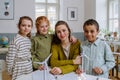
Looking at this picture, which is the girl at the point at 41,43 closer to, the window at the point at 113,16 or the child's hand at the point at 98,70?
the child's hand at the point at 98,70

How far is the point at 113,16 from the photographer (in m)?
5.76

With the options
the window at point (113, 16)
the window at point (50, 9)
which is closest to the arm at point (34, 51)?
the window at point (113, 16)

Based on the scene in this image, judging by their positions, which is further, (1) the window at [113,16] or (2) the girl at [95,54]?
(1) the window at [113,16]

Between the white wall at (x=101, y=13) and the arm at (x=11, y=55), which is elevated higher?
the white wall at (x=101, y=13)

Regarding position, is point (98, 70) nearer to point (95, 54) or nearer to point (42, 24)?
point (95, 54)

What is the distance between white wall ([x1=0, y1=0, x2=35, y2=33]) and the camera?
545 cm

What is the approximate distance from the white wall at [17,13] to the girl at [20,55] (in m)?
3.93

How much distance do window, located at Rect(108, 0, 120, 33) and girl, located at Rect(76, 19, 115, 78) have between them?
3952 millimetres

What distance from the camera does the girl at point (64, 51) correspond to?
1479 millimetres

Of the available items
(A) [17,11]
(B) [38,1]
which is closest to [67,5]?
(B) [38,1]

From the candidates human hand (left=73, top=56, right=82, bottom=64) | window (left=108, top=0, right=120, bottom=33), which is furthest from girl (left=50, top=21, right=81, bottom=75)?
window (left=108, top=0, right=120, bottom=33)

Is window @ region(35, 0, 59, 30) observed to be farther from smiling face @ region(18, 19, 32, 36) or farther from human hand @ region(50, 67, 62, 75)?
human hand @ region(50, 67, 62, 75)

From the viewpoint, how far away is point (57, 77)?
54.2 inches

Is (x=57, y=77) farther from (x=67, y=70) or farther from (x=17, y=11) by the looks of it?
(x=17, y=11)
